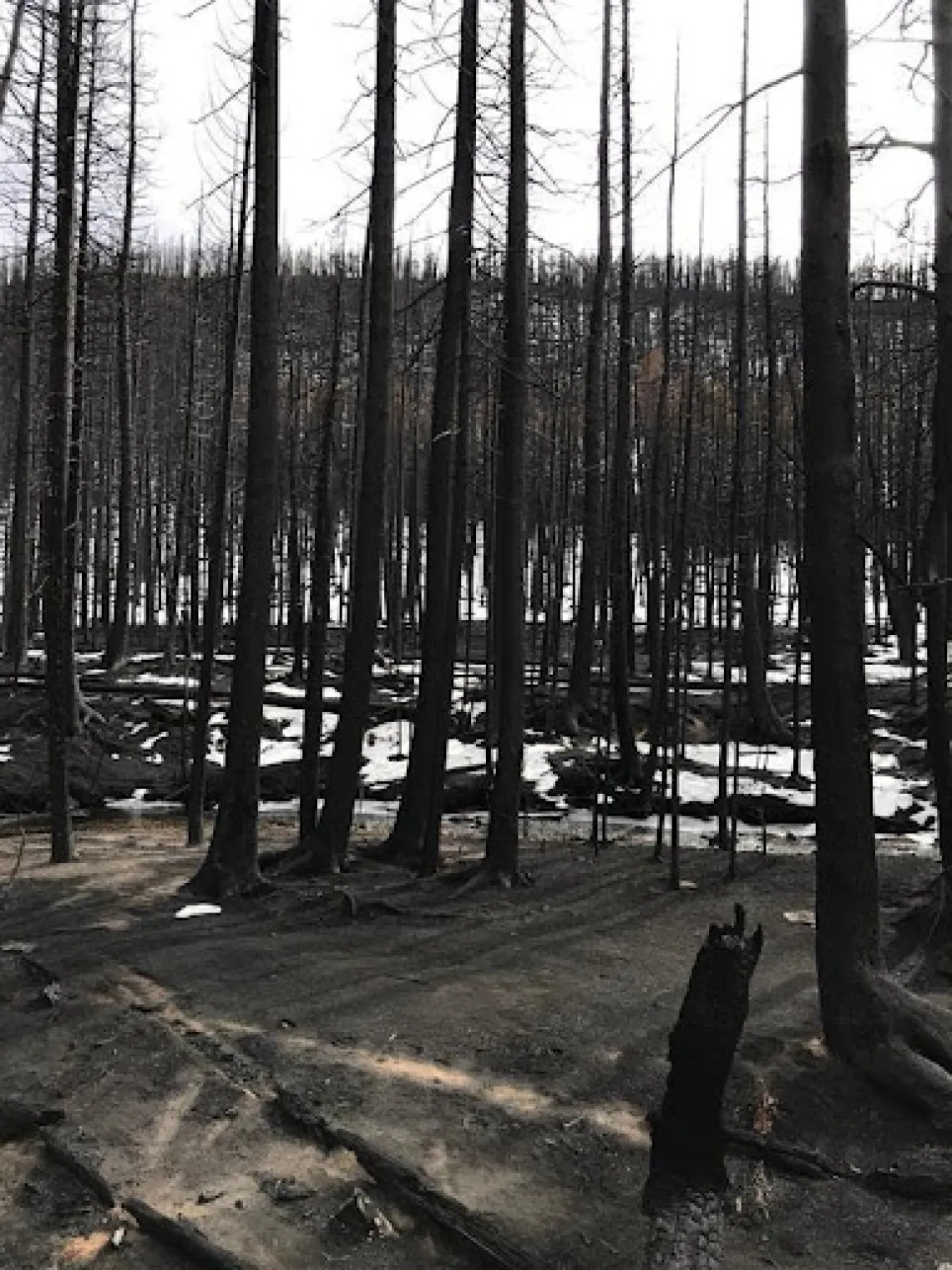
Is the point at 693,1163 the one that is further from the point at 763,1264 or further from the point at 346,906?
the point at 346,906

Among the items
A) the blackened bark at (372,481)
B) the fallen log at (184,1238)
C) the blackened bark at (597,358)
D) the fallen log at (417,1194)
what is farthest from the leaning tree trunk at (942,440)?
the blackened bark at (597,358)

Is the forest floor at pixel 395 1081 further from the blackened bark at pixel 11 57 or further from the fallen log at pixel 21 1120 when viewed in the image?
the blackened bark at pixel 11 57

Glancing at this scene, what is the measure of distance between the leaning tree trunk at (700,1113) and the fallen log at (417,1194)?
0.55m

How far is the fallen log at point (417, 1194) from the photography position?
12.4 ft

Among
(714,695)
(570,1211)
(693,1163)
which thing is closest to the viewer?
(693,1163)

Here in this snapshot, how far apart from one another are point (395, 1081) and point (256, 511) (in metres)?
5.74

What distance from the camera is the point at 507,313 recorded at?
10.3 meters

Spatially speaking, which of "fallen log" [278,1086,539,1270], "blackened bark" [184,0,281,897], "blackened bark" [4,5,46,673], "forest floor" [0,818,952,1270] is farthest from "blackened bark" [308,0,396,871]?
"blackened bark" [4,5,46,673]

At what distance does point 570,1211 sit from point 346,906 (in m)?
5.09

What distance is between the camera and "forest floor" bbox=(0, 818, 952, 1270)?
399 cm

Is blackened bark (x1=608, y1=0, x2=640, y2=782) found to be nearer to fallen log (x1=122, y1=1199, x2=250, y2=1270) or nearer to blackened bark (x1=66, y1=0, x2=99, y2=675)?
blackened bark (x1=66, y1=0, x2=99, y2=675)

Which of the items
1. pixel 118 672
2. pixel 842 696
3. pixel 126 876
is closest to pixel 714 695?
pixel 118 672

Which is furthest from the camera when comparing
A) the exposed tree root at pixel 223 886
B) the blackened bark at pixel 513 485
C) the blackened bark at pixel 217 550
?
the blackened bark at pixel 217 550

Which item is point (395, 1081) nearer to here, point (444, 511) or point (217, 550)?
point (444, 511)
